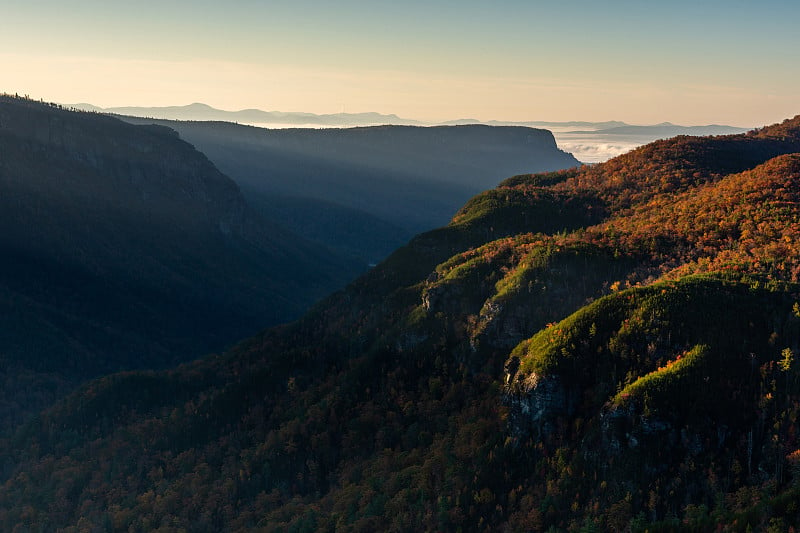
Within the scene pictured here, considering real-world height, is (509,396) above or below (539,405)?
below

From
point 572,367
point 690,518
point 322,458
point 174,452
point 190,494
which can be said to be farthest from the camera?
point 174,452

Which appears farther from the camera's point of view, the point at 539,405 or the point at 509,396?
the point at 509,396

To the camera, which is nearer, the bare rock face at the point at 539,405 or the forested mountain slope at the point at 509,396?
the forested mountain slope at the point at 509,396

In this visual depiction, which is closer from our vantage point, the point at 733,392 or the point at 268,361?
the point at 733,392

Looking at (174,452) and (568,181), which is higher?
(568,181)

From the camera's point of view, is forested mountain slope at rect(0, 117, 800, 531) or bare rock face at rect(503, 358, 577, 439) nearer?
forested mountain slope at rect(0, 117, 800, 531)

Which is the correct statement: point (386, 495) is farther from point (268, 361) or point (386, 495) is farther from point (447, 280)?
point (268, 361)

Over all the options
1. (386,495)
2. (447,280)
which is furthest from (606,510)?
(447,280)

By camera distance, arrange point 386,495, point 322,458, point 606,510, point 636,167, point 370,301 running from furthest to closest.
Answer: point 636,167 → point 370,301 → point 322,458 → point 386,495 → point 606,510
